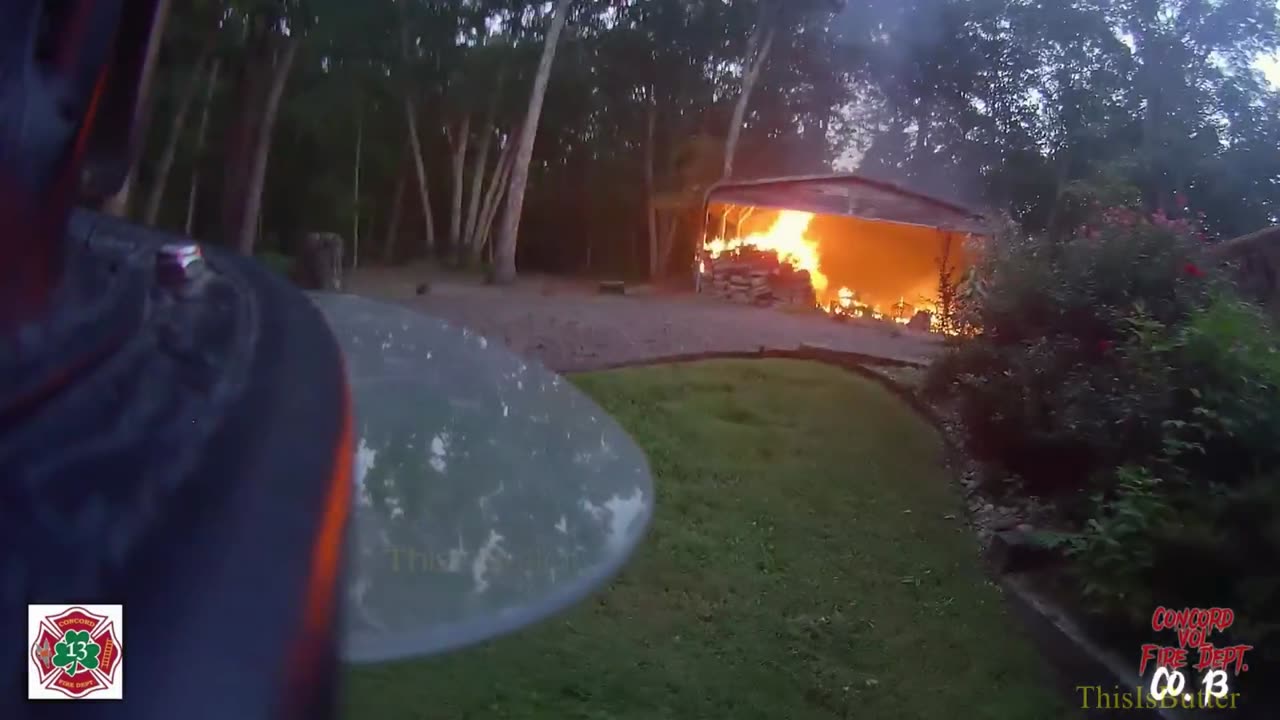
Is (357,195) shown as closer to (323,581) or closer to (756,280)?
(756,280)

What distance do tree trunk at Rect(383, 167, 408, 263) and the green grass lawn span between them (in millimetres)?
7007

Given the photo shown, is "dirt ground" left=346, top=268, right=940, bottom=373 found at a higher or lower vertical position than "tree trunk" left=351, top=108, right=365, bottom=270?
lower

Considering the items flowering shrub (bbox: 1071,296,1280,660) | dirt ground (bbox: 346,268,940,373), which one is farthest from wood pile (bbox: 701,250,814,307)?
flowering shrub (bbox: 1071,296,1280,660)

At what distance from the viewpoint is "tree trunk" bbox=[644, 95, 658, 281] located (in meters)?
15.7

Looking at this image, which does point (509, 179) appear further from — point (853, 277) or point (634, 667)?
point (634, 667)

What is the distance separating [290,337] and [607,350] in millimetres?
6517

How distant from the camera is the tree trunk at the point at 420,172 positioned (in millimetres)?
12781

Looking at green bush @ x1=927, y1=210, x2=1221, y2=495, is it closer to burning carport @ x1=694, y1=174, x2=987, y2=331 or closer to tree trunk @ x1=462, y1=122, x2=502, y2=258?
burning carport @ x1=694, y1=174, x2=987, y2=331

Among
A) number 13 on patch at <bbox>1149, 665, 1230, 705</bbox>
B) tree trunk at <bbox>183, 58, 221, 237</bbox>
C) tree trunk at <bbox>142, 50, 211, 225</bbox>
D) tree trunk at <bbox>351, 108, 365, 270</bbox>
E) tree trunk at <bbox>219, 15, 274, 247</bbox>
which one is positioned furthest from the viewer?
tree trunk at <bbox>351, 108, 365, 270</bbox>

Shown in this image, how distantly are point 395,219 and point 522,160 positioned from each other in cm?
186

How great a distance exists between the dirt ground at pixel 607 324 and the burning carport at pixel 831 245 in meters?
1.07

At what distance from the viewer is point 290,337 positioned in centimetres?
146

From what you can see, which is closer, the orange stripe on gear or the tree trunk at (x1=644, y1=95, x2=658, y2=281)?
the orange stripe on gear

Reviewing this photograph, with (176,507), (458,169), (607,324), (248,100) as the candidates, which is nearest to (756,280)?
(458,169)
